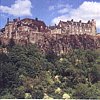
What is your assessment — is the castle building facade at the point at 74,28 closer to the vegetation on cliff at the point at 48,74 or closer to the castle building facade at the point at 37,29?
the castle building facade at the point at 37,29

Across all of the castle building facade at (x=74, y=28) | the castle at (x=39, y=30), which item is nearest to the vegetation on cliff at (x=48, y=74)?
the castle at (x=39, y=30)

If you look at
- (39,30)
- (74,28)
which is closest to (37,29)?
(39,30)

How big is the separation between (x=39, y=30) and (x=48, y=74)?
8.64 feet

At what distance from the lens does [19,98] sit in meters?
10.5

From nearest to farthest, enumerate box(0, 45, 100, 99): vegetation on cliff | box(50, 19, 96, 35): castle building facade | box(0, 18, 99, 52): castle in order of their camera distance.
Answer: box(0, 45, 100, 99): vegetation on cliff < box(0, 18, 99, 52): castle < box(50, 19, 96, 35): castle building facade

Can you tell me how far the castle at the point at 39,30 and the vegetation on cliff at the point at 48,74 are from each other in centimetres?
52

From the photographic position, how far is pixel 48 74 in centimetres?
1207

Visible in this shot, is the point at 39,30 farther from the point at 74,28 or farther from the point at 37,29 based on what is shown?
the point at 74,28

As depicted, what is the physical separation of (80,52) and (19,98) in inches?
147

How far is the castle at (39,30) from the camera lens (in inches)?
547

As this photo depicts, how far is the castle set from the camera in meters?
13.9

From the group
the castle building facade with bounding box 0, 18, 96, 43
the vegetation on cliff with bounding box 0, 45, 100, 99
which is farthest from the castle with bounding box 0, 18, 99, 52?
the vegetation on cliff with bounding box 0, 45, 100, 99

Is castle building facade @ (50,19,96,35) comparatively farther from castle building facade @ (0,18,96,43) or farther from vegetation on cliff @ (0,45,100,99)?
vegetation on cliff @ (0,45,100,99)

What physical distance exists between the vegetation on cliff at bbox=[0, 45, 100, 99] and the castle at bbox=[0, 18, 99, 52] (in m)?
0.52
